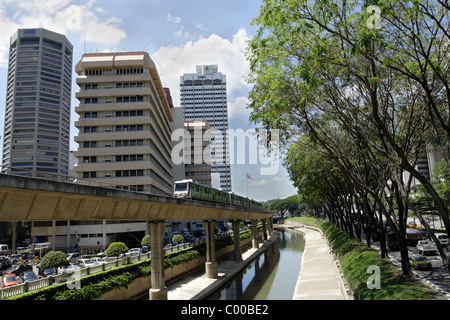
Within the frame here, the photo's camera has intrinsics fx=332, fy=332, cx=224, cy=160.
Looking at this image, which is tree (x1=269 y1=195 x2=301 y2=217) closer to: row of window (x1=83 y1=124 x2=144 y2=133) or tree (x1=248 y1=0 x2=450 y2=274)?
row of window (x1=83 y1=124 x2=144 y2=133)

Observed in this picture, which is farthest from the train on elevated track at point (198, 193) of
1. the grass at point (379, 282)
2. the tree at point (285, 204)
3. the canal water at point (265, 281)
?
the tree at point (285, 204)

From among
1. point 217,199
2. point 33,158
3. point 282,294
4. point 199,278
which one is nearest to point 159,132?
point 217,199

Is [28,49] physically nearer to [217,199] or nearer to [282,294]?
[217,199]

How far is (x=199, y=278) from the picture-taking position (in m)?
32.1

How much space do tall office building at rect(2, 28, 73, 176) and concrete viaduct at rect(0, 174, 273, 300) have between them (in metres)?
134

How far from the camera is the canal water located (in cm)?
2848

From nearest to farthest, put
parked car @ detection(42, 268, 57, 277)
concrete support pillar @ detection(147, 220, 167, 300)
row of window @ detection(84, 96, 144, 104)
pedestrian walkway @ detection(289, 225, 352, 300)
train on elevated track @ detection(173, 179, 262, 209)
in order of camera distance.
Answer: concrete support pillar @ detection(147, 220, 167, 300), pedestrian walkway @ detection(289, 225, 352, 300), parked car @ detection(42, 268, 57, 277), train on elevated track @ detection(173, 179, 262, 209), row of window @ detection(84, 96, 144, 104)

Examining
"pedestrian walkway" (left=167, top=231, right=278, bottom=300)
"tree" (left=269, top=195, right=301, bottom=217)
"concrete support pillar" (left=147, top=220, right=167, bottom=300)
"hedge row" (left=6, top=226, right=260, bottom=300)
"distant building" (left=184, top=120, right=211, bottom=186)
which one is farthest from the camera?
"tree" (left=269, top=195, right=301, bottom=217)

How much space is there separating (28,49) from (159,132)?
10400 cm

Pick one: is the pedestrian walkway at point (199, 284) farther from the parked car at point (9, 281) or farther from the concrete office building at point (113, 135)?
the concrete office building at point (113, 135)

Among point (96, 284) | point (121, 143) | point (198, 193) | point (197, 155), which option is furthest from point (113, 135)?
point (96, 284)

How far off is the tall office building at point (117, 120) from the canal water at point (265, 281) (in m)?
28.2

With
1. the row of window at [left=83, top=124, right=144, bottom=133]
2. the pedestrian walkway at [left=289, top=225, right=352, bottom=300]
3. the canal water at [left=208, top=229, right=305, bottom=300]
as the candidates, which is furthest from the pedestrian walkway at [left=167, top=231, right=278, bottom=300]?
the row of window at [left=83, top=124, right=144, bottom=133]

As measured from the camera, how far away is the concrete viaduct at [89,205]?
12438 mm
